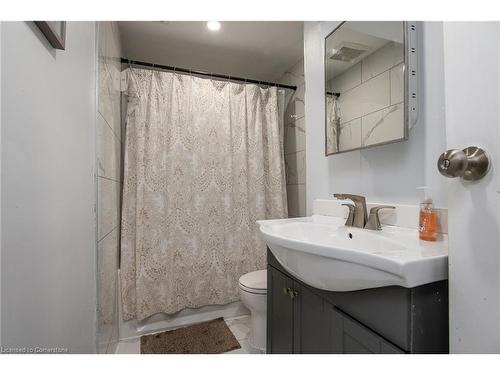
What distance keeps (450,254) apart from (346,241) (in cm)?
41

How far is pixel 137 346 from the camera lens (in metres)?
1.49

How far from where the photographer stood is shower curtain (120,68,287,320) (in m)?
1.58

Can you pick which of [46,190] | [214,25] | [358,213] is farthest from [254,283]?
[214,25]

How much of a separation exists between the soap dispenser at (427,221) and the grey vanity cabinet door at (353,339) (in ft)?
1.19

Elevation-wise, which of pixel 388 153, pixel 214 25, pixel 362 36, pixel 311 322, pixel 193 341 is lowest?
pixel 193 341

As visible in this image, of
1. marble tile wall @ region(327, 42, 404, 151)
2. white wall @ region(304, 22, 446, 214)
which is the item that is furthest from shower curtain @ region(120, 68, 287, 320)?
marble tile wall @ region(327, 42, 404, 151)

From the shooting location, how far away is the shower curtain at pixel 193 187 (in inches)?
62.1

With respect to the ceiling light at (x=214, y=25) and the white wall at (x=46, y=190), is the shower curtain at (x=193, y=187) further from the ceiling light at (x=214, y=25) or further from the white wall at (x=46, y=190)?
the white wall at (x=46, y=190)

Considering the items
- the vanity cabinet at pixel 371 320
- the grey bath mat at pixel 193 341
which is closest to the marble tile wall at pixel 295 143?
the grey bath mat at pixel 193 341

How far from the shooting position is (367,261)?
0.51m

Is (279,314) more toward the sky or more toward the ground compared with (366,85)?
more toward the ground

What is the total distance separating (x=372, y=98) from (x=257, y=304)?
3.99 ft

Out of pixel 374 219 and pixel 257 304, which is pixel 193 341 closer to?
pixel 257 304
